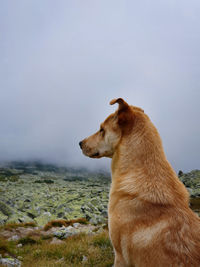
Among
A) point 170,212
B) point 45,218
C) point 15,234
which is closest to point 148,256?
point 170,212

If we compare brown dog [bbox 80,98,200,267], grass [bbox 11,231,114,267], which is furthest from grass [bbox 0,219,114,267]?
brown dog [bbox 80,98,200,267]

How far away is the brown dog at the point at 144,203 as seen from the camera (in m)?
2.33

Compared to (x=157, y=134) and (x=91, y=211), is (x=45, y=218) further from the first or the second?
(x=157, y=134)

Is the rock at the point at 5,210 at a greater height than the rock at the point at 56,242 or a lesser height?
lesser

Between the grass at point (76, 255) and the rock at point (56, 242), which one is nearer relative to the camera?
the grass at point (76, 255)

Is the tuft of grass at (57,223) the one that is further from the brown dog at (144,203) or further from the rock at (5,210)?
the brown dog at (144,203)

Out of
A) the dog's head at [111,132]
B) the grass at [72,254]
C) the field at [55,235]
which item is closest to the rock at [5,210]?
the field at [55,235]

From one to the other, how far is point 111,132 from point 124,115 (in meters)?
0.37

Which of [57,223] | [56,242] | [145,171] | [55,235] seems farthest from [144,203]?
[57,223]

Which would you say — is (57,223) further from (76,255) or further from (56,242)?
(76,255)

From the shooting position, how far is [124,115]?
139 inches

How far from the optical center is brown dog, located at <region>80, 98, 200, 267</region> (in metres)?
2.33

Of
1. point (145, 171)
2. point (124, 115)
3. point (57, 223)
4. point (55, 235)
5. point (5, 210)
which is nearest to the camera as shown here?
point (145, 171)

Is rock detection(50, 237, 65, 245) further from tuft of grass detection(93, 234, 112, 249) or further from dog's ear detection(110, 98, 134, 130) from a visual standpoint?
dog's ear detection(110, 98, 134, 130)
